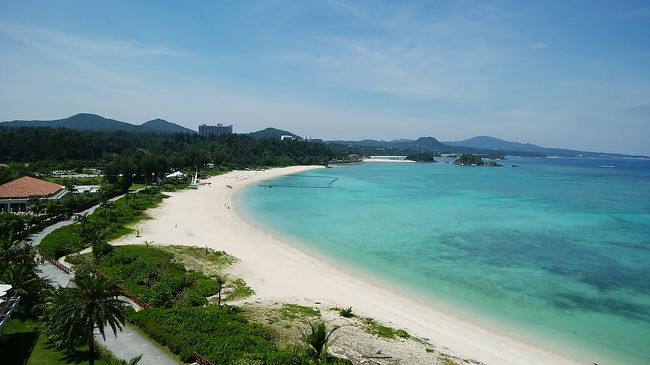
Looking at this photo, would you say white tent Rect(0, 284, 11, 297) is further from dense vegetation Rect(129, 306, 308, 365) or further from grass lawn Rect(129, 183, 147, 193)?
grass lawn Rect(129, 183, 147, 193)

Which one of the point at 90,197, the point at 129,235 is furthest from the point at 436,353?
the point at 90,197

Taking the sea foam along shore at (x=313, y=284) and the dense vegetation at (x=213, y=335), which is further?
the sea foam along shore at (x=313, y=284)

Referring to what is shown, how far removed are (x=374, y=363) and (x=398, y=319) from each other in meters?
7.09

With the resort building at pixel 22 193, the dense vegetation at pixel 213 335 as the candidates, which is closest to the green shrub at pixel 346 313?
the dense vegetation at pixel 213 335

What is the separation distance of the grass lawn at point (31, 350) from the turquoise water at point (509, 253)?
863 inches

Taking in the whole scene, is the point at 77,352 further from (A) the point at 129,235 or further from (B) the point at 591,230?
(B) the point at 591,230

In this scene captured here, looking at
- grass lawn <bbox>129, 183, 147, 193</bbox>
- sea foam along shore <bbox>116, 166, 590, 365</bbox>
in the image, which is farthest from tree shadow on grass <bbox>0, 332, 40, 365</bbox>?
grass lawn <bbox>129, 183, 147, 193</bbox>

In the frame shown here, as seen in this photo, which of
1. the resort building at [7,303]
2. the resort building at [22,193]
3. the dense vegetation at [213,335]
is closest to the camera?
the dense vegetation at [213,335]

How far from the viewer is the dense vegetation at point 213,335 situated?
57.0ft

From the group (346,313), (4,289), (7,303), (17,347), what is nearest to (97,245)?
(4,289)

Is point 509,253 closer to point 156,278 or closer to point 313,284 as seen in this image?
point 313,284

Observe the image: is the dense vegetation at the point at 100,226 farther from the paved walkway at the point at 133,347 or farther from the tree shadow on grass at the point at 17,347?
the paved walkway at the point at 133,347

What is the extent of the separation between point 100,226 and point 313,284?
23206 millimetres

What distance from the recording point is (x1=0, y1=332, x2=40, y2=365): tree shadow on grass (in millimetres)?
16734
